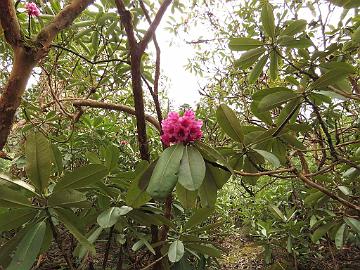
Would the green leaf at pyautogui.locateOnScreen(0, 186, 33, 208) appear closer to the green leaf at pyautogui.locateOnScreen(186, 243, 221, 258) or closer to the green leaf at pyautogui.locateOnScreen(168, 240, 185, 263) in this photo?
the green leaf at pyautogui.locateOnScreen(168, 240, 185, 263)

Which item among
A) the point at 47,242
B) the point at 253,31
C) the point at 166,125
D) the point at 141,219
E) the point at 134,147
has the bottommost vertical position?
the point at 47,242

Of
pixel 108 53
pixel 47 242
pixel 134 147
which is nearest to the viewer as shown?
pixel 47 242

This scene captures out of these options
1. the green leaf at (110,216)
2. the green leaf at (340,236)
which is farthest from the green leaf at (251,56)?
the green leaf at (340,236)

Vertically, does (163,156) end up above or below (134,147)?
below

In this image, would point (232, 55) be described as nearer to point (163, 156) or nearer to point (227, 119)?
point (227, 119)

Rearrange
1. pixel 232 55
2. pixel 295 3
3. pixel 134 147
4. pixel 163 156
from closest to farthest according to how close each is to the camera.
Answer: pixel 163 156, pixel 295 3, pixel 134 147, pixel 232 55

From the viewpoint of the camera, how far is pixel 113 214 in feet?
3.08

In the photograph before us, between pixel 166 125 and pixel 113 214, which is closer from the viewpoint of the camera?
pixel 166 125

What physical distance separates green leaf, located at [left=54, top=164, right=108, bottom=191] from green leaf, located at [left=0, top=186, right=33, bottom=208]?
7 cm

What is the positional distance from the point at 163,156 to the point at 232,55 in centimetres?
214

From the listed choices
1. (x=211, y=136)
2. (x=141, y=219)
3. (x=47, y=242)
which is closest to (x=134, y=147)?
(x=211, y=136)

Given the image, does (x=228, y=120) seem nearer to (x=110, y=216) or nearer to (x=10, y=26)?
(x=110, y=216)

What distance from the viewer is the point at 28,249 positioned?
27.5 inches

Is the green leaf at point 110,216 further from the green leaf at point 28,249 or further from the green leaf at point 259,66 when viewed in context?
the green leaf at point 259,66
